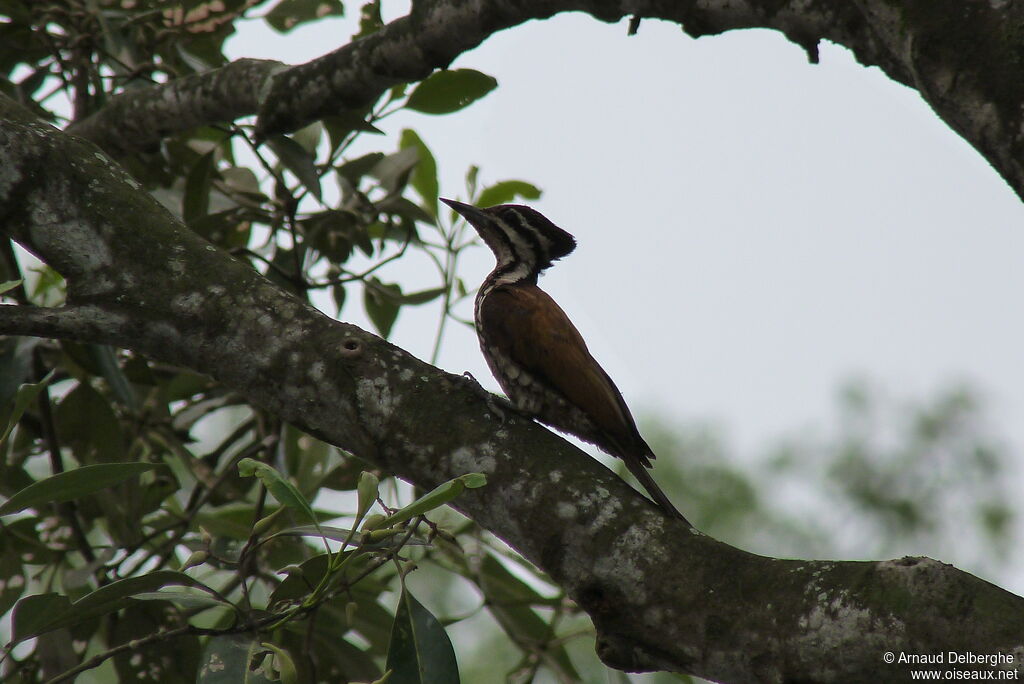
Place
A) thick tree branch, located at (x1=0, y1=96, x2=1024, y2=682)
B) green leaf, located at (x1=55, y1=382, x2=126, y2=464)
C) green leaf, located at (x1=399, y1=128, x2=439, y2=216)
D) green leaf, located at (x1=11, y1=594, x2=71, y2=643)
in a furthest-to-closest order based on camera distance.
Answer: green leaf, located at (x1=399, y1=128, x2=439, y2=216) < green leaf, located at (x1=55, y1=382, x2=126, y2=464) < green leaf, located at (x1=11, y1=594, x2=71, y2=643) < thick tree branch, located at (x1=0, y1=96, x2=1024, y2=682)

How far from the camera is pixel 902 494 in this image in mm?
13977

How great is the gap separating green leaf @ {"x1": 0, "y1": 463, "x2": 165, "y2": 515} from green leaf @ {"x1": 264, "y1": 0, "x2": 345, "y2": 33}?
2234mm

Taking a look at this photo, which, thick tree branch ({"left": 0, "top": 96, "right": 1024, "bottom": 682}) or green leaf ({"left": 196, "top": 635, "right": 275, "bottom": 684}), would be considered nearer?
thick tree branch ({"left": 0, "top": 96, "right": 1024, "bottom": 682})

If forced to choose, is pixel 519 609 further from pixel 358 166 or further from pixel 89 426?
pixel 358 166

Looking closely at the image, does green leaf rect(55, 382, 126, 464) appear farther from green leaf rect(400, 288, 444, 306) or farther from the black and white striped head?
the black and white striped head

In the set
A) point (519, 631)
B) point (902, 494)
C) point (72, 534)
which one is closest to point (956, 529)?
point (902, 494)

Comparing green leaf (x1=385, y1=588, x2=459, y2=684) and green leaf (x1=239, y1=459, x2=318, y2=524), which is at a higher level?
green leaf (x1=239, y1=459, x2=318, y2=524)

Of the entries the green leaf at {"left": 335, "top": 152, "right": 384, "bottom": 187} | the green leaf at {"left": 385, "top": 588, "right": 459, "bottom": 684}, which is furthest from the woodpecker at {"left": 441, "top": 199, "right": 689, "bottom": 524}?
the green leaf at {"left": 385, "top": 588, "right": 459, "bottom": 684}

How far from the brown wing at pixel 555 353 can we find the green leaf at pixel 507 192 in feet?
1.69

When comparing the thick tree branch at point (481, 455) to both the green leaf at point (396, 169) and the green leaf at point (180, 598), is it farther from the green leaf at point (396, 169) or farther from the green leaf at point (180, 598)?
the green leaf at point (396, 169)

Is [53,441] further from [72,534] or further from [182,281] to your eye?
[182,281]

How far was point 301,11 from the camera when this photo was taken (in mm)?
3674

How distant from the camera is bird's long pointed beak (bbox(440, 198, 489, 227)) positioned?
3.70 metres

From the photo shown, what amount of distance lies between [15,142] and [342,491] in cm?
162
